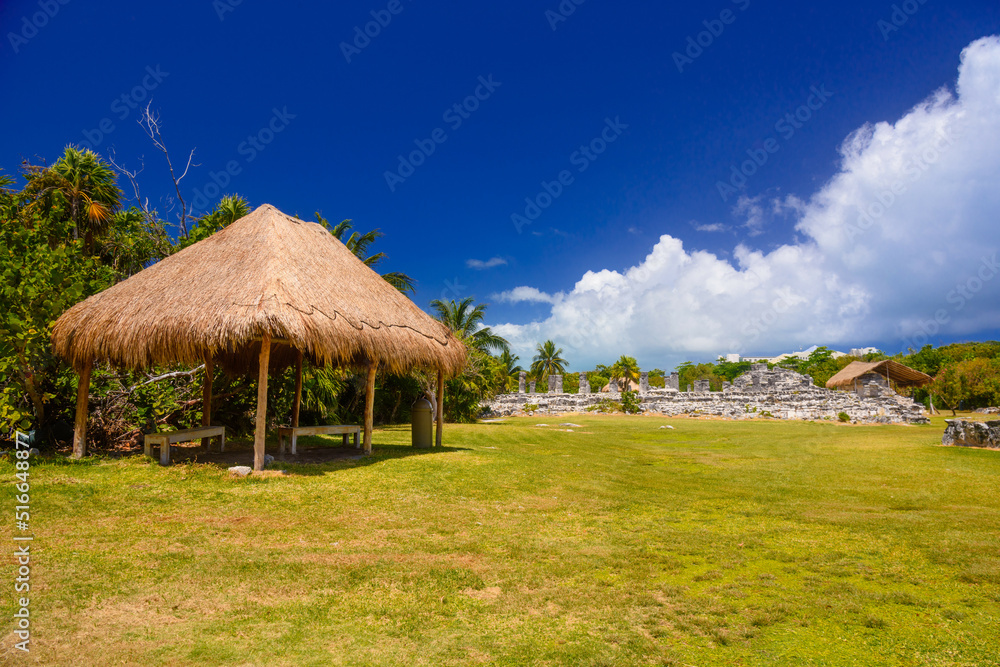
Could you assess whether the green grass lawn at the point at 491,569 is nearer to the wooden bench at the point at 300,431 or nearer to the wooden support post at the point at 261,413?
the wooden support post at the point at 261,413

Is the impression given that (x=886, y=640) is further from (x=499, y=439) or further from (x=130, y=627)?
(x=499, y=439)

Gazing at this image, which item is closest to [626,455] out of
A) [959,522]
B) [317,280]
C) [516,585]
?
[959,522]

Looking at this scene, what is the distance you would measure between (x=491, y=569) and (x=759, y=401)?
32.5 meters

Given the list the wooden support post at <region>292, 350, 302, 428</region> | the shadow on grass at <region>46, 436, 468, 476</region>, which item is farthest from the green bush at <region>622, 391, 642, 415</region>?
the wooden support post at <region>292, 350, 302, 428</region>

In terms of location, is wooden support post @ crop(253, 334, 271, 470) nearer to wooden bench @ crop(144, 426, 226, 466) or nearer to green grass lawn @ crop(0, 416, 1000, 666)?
green grass lawn @ crop(0, 416, 1000, 666)

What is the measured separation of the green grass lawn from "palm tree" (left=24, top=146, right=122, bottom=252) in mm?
13518

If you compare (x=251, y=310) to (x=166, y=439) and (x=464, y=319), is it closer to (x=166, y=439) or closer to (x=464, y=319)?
(x=166, y=439)

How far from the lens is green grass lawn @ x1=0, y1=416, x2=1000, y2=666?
2990 millimetres

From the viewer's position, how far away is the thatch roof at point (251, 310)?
7820mm

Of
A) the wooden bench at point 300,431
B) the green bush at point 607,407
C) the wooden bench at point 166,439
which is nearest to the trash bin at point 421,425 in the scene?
the wooden bench at point 300,431

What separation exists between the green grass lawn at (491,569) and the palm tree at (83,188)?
13.5 m

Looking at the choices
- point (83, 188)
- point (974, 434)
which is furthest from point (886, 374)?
point (83, 188)

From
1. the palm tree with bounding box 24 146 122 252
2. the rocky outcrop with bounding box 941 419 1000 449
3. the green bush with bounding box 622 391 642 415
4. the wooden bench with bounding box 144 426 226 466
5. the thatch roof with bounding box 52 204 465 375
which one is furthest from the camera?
the green bush with bounding box 622 391 642 415

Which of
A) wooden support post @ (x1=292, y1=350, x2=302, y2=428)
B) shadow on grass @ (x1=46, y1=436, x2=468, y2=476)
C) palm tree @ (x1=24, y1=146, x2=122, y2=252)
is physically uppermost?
palm tree @ (x1=24, y1=146, x2=122, y2=252)
